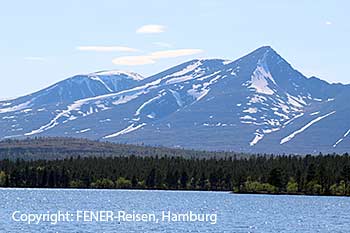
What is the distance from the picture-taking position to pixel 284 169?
197625 mm

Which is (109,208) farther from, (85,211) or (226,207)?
(226,207)

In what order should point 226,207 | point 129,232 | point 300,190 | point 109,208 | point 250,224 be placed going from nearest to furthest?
point 129,232 → point 250,224 → point 109,208 → point 226,207 → point 300,190

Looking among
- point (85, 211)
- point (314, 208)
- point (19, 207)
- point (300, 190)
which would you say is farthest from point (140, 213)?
point (300, 190)

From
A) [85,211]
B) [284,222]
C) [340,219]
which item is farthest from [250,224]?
[85,211]

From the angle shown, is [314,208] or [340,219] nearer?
[340,219]

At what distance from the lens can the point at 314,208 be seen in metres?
137

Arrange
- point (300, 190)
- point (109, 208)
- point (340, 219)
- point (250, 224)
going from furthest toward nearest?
point (300, 190) → point (109, 208) → point (340, 219) → point (250, 224)

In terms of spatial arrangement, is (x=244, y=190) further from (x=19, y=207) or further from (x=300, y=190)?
(x=19, y=207)

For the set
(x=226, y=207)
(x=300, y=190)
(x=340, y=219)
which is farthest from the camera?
(x=300, y=190)

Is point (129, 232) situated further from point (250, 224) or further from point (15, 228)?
point (250, 224)

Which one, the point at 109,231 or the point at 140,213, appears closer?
the point at 109,231

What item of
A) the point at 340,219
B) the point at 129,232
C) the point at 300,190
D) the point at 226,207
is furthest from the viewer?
the point at 300,190

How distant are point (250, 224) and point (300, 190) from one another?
291ft

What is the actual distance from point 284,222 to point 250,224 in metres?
6.56
